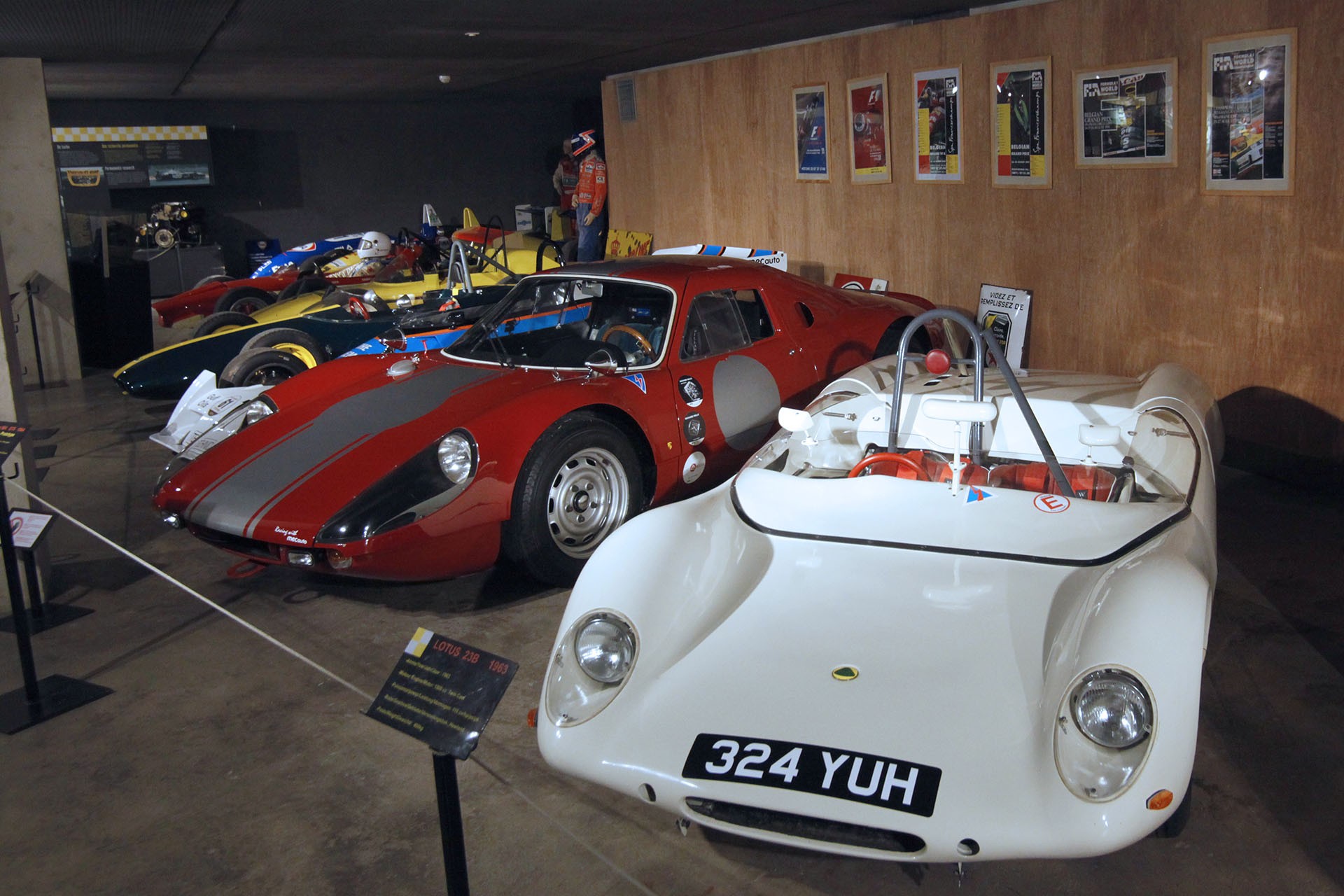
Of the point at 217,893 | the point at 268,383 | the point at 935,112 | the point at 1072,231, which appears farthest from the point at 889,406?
the point at 268,383

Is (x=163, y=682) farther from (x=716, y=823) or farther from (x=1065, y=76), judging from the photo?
(x=1065, y=76)

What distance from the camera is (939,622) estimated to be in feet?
8.63

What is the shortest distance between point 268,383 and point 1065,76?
5.23 m

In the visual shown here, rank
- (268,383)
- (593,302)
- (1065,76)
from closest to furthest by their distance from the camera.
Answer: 1. (593,302)
2. (1065,76)
3. (268,383)

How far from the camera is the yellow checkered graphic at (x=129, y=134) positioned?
14539 mm

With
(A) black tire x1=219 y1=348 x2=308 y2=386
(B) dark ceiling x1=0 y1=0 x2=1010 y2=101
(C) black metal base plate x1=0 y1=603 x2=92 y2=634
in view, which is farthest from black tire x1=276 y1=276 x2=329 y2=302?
(C) black metal base plate x1=0 y1=603 x2=92 y2=634

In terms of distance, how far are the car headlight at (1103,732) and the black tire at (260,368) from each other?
18.1 feet

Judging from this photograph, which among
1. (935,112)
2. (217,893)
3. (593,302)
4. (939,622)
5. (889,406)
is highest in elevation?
(935,112)

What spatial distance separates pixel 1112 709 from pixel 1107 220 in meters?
4.49

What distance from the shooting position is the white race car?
2.15 m

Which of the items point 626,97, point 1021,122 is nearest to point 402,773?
point 1021,122

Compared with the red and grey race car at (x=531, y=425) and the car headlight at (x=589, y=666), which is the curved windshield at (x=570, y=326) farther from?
the car headlight at (x=589, y=666)

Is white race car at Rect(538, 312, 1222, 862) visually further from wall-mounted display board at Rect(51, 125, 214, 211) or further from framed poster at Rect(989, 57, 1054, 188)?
wall-mounted display board at Rect(51, 125, 214, 211)

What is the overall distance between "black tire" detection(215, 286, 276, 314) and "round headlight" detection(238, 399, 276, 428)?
5071mm
